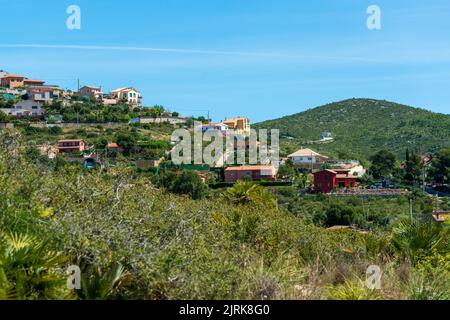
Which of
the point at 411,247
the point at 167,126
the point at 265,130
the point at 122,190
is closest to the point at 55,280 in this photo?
the point at 122,190

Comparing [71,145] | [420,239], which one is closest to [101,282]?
[420,239]

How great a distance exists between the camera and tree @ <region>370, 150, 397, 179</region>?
5666 centimetres

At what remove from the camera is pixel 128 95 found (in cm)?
9812

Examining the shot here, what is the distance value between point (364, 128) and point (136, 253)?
89477mm

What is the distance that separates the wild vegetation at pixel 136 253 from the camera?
20.4ft

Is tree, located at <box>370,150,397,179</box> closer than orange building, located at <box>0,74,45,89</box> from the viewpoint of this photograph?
Yes

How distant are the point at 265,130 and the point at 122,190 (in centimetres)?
8514

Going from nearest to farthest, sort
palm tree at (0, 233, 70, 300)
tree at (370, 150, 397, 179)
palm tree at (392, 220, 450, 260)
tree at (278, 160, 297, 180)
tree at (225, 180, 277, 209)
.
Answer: palm tree at (0, 233, 70, 300) → palm tree at (392, 220, 450, 260) → tree at (225, 180, 277, 209) → tree at (278, 160, 297, 180) → tree at (370, 150, 397, 179)

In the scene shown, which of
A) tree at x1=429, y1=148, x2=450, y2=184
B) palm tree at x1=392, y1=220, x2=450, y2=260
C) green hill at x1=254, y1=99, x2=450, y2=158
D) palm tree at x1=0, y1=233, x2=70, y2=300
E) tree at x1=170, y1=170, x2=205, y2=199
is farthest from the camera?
green hill at x1=254, y1=99, x2=450, y2=158

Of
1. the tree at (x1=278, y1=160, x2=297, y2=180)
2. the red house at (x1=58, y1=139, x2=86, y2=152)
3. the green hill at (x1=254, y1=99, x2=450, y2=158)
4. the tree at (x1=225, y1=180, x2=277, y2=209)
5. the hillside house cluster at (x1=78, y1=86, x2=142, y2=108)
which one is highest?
the hillside house cluster at (x1=78, y1=86, x2=142, y2=108)

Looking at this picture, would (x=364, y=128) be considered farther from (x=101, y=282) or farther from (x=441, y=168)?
(x=101, y=282)

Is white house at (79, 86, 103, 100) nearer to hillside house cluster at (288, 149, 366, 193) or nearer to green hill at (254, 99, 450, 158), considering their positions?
green hill at (254, 99, 450, 158)

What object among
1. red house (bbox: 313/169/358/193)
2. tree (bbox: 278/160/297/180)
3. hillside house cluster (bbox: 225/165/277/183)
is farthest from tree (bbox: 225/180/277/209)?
tree (bbox: 278/160/297/180)

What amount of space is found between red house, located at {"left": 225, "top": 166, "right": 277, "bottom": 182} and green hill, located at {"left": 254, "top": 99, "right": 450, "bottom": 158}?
59.8 feet
